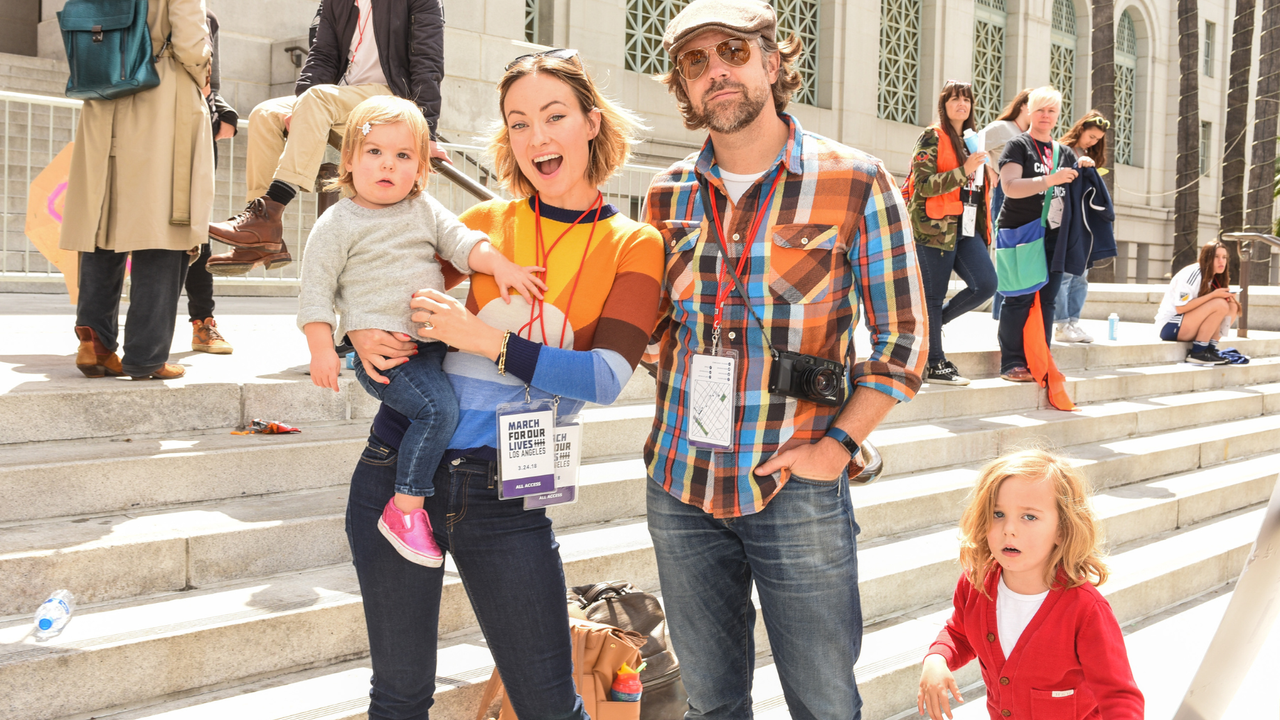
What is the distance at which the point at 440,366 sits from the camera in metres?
2.18

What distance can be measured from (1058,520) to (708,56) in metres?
1.50

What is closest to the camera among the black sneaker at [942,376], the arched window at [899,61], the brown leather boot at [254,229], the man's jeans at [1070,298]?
the brown leather boot at [254,229]

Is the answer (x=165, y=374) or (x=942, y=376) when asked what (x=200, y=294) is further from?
(x=942, y=376)

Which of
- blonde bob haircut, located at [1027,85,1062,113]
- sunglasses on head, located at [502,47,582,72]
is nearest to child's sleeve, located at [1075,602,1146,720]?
sunglasses on head, located at [502,47,582,72]

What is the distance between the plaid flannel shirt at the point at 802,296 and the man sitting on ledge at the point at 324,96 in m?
2.94

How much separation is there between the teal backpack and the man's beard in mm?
3108

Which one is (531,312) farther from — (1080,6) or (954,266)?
(1080,6)

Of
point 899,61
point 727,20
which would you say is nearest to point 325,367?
point 727,20

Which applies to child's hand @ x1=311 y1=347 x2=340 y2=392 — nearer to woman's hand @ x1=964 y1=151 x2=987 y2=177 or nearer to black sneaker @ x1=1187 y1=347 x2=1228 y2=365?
woman's hand @ x1=964 y1=151 x2=987 y2=177

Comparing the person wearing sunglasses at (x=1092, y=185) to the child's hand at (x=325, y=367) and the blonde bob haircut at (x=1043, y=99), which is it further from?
the child's hand at (x=325, y=367)

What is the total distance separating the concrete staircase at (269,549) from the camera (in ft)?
9.37

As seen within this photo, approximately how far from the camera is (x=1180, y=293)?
33.1 ft

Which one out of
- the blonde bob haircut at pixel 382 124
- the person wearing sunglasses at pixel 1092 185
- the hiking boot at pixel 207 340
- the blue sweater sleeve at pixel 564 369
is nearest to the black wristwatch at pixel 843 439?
the blue sweater sleeve at pixel 564 369

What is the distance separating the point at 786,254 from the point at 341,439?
2.58 metres
